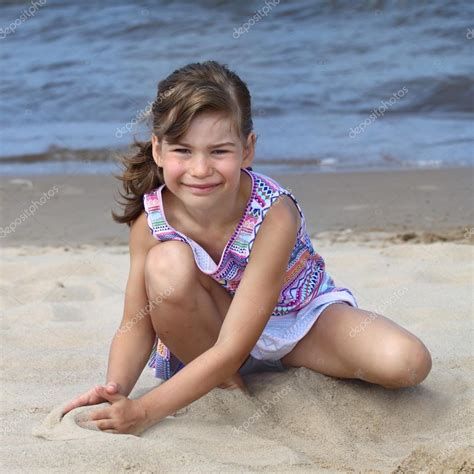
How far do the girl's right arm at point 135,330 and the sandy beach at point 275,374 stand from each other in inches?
7.4

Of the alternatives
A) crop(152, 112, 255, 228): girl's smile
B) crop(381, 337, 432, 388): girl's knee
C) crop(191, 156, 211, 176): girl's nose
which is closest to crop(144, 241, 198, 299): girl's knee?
crop(152, 112, 255, 228): girl's smile

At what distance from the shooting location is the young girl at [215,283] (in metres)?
2.40

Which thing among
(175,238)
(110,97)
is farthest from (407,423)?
(110,97)

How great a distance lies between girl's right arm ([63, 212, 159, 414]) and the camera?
2.61m

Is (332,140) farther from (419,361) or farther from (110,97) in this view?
(419,361)

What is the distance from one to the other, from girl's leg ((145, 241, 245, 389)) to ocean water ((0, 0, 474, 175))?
3.82 m

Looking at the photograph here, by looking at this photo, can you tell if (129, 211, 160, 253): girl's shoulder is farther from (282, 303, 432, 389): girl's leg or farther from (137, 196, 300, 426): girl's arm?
(282, 303, 432, 389): girl's leg

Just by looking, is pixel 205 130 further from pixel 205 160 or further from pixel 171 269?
pixel 171 269

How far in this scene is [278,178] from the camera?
6.08 meters

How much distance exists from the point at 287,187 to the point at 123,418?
12.0 ft

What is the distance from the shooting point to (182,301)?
100 inches

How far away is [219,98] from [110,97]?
614 centimetres

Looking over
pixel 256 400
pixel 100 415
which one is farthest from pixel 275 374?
pixel 100 415

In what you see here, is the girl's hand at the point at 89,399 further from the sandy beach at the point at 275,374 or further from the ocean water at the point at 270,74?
the ocean water at the point at 270,74
